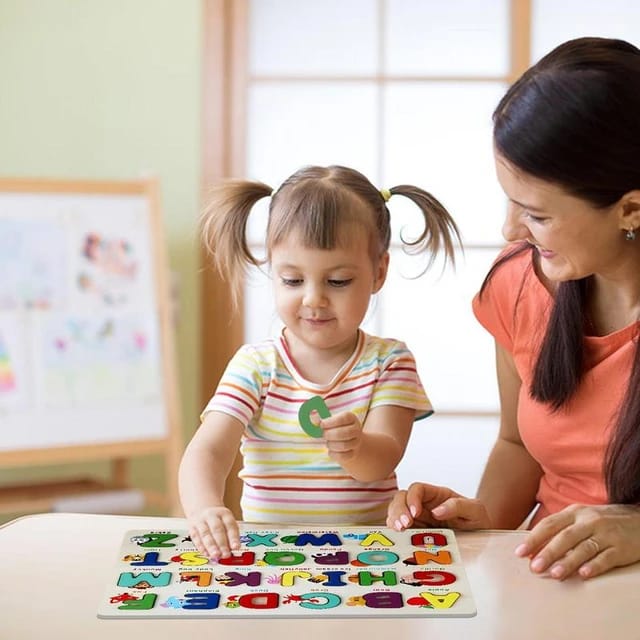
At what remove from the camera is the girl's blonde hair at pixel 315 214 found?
1.34m

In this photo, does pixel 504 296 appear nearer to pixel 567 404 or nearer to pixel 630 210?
pixel 567 404

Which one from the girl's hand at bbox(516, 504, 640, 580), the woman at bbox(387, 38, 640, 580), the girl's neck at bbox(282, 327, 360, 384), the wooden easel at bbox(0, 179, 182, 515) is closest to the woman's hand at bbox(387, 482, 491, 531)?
the woman at bbox(387, 38, 640, 580)

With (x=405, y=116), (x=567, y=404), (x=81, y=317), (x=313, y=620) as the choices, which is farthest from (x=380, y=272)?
(x=405, y=116)

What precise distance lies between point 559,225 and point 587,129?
117 millimetres

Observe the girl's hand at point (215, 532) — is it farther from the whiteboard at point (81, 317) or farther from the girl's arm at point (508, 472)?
the whiteboard at point (81, 317)

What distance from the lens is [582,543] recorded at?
1.08 metres

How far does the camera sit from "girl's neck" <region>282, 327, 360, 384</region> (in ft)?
4.65

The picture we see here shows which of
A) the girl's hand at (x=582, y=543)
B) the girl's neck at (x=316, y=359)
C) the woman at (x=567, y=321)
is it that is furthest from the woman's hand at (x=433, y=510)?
the girl's neck at (x=316, y=359)

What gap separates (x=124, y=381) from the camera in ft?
10.3

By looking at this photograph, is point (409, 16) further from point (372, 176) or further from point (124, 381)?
point (124, 381)

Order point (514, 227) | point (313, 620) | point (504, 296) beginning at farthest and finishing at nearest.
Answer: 1. point (504, 296)
2. point (514, 227)
3. point (313, 620)

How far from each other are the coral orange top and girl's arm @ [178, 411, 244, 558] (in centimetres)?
42

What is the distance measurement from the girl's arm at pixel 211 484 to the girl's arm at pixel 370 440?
14 centimetres

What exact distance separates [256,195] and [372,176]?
2116mm
